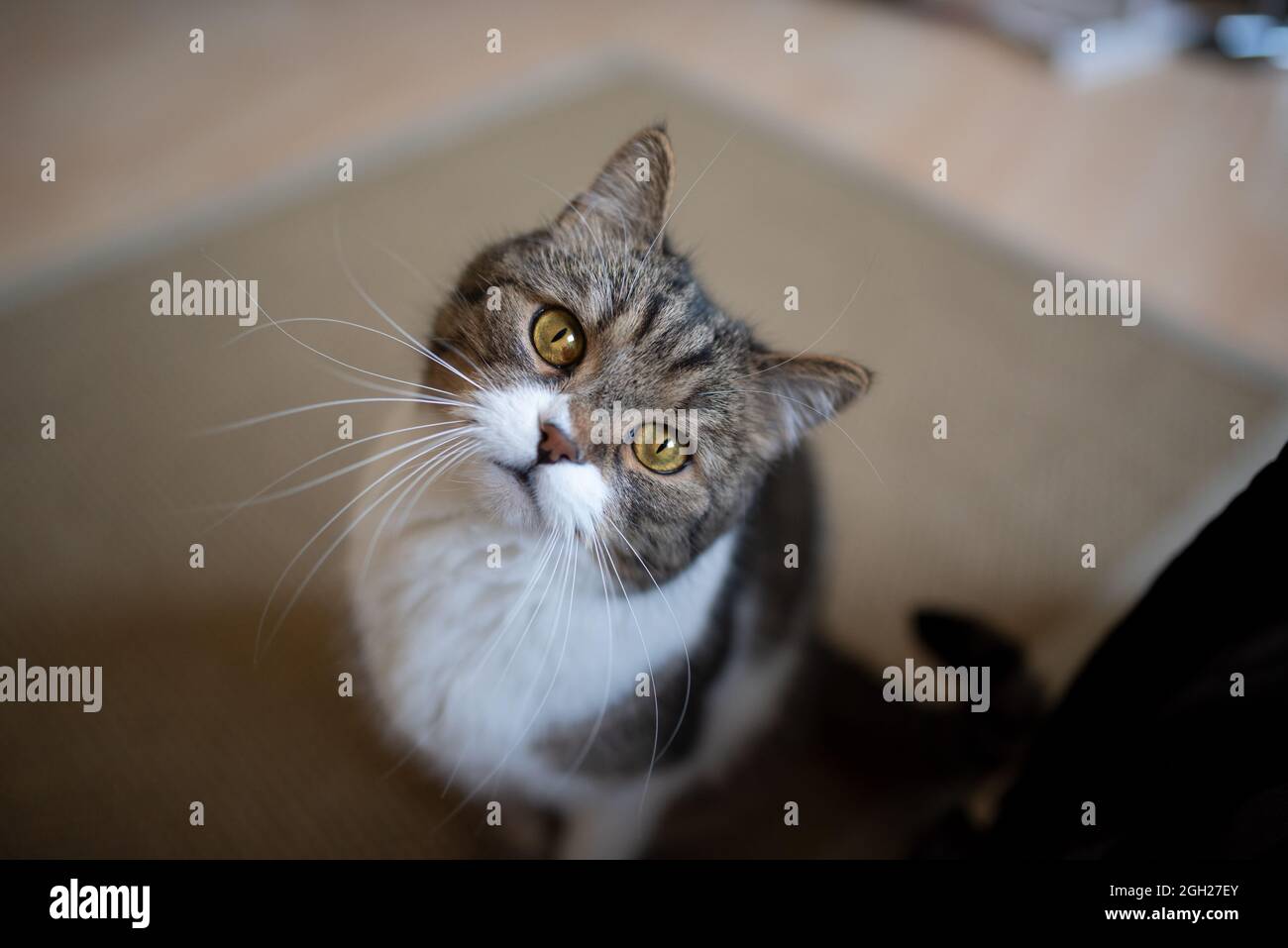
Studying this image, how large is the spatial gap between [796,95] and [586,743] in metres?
1.12

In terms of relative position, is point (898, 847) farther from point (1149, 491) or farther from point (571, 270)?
point (571, 270)

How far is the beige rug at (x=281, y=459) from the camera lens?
2.27 ft

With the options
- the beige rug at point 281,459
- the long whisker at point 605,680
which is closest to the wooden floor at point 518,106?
the beige rug at point 281,459

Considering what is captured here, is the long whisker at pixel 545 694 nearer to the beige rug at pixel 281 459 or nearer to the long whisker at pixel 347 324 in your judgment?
the beige rug at pixel 281 459

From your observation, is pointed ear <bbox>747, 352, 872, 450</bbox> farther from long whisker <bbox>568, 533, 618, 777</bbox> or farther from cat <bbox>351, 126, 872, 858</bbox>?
long whisker <bbox>568, 533, 618, 777</bbox>

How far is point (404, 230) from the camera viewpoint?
784 mm

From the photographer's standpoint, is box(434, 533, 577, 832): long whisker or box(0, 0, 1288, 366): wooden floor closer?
box(434, 533, 577, 832): long whisker

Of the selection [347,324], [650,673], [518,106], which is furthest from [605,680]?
[518,106]

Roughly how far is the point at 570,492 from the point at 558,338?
0.50 feet

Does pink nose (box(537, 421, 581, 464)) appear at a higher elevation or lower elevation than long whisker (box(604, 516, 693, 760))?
higher

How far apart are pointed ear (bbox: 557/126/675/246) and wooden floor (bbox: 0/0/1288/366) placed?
1.13ft

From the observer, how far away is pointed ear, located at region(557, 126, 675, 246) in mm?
696

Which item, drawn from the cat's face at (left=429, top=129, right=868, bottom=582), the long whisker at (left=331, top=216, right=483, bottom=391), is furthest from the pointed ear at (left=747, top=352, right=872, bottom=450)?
the long whisker at (left=331, top=216, right=483, bottom=391)
